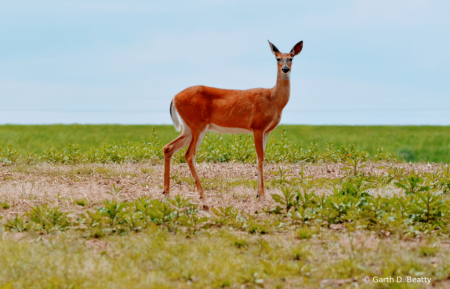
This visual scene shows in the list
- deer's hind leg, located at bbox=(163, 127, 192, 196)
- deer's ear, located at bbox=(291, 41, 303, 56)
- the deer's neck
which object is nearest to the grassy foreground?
deer's hind leg, located at bbox=(163, 127, 192, 196)

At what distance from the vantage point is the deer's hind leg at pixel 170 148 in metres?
8.87

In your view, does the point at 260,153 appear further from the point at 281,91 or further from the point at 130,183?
the point at 130,183

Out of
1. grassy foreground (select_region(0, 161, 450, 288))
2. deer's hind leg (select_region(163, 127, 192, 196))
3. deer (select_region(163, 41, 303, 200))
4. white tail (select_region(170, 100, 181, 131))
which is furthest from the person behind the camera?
white tail (select_region(170, 100, 181, 131))

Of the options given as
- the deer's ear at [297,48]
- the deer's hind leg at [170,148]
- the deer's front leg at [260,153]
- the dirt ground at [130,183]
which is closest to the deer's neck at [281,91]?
the deer's ear at [297,48]

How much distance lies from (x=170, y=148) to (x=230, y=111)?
49.4 inches

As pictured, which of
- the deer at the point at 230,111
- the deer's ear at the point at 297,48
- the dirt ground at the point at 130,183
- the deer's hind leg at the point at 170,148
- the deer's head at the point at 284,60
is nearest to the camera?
the dirt ground at the point at 130,183

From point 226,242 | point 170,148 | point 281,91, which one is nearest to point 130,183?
point 170,148

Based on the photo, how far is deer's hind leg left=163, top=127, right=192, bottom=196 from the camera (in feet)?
29.1

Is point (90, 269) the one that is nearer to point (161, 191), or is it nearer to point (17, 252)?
point (17, 252)

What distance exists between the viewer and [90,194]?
8.76 metres

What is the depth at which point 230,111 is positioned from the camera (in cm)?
881

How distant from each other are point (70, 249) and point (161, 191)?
396 cm

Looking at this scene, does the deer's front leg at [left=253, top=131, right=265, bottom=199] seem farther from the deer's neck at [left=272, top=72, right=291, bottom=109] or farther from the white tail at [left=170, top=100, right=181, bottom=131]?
the white tail at [left=170, top=100, right=181, bottom=131]

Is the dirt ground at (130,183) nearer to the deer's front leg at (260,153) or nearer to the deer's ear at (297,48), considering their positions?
the deer's front leg at (260,153)
